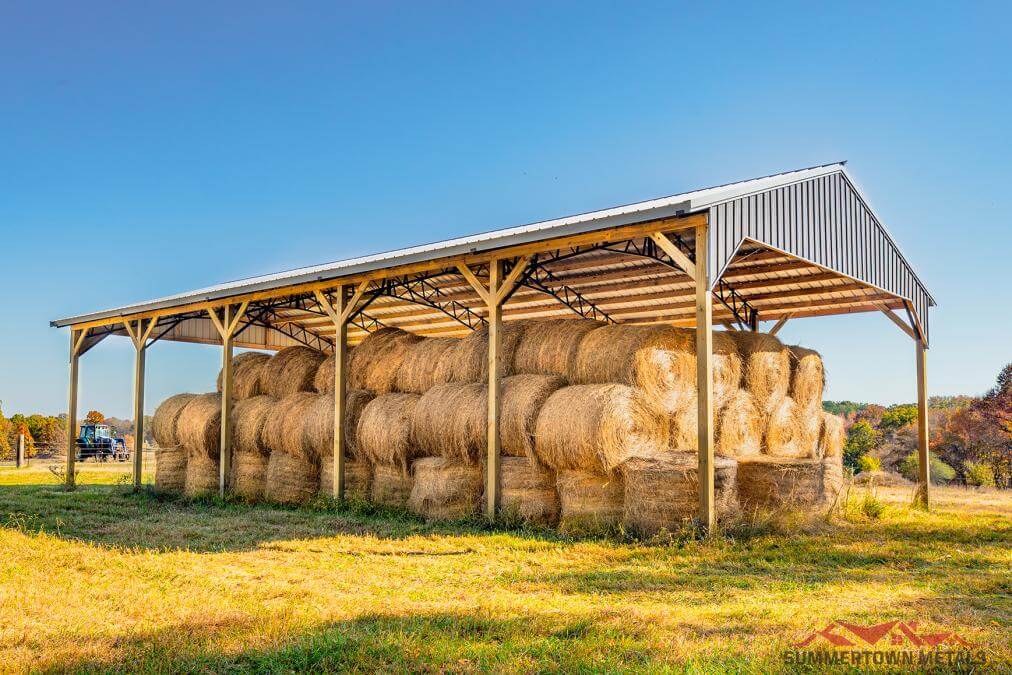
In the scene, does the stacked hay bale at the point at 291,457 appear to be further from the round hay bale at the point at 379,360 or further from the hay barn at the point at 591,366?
the round hay bale at the point at 379,360

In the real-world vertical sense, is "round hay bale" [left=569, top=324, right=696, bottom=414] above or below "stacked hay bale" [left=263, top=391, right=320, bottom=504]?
above

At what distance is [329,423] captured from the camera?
1480 cm

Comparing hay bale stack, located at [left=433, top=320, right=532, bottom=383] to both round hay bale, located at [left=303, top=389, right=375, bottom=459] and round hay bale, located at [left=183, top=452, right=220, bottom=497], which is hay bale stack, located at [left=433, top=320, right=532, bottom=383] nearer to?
round hay bale, located at [left=303, top=389, right=375, bottom=459]

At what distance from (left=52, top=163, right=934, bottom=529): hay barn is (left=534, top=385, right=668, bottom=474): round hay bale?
32 millimetres

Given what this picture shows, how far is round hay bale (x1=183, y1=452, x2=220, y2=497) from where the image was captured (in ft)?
54.9

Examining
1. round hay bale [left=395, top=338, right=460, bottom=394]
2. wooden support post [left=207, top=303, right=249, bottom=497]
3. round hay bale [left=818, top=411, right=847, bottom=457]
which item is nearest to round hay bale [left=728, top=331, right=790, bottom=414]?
round hay bale [left=818, top=411, right=847, bottom=457]

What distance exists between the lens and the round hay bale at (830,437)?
1481 centimetres

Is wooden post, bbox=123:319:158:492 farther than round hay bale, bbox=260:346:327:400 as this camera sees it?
Yes

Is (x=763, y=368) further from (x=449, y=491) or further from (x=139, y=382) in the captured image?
(x=139, y=382)

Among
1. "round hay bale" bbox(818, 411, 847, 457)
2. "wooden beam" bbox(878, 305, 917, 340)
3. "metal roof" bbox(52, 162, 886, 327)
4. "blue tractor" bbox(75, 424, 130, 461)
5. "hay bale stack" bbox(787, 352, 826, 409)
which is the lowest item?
"blue tractor" bbox(75, 424, 130, 461)

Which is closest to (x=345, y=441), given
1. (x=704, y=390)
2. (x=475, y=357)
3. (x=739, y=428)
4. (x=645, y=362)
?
(x=475, y=357)

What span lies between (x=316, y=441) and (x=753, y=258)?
810cm

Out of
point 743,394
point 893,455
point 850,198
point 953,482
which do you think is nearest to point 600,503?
point 743,394

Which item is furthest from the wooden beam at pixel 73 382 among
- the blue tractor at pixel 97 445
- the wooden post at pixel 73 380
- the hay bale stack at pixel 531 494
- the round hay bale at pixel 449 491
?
the blue tractor at pixel 97 445
